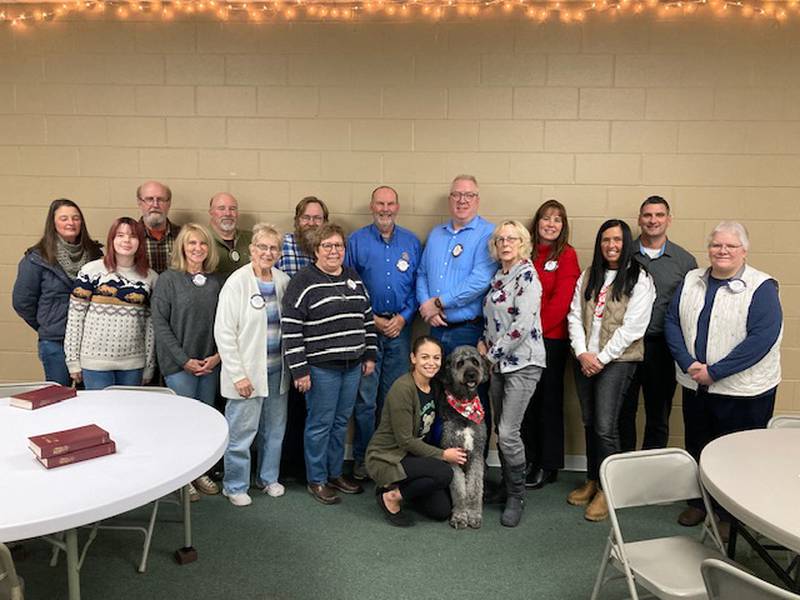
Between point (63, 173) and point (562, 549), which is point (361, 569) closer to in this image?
point (562, 549)

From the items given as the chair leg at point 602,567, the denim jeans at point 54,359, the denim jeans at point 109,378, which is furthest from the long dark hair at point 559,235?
the denim jeans at point 54,359

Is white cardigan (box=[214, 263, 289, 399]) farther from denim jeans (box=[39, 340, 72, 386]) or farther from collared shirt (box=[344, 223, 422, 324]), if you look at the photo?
denim jeans (box=[39, 340, 72, 386])

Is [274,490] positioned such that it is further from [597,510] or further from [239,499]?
[597,510]

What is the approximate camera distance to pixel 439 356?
3.26 metres

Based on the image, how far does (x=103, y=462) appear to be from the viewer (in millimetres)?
2041

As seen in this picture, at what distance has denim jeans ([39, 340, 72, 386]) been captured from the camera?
12.0 feet

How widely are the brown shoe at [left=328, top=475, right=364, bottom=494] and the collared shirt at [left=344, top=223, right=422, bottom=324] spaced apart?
1.03 metres

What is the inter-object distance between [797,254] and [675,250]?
97 centimetres

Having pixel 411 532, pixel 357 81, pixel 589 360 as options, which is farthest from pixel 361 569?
pixel 357 81

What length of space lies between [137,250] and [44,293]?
0.66 m

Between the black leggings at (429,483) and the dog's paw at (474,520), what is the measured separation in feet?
0.39

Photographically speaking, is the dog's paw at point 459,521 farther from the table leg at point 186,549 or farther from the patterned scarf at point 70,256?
the patterned scarf at point 70,256

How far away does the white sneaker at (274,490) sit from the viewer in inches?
142

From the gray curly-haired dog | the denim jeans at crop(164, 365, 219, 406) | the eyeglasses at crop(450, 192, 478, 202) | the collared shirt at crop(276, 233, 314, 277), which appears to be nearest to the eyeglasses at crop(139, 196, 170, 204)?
the collared shirt at crop(276, 233, 314, 277)
